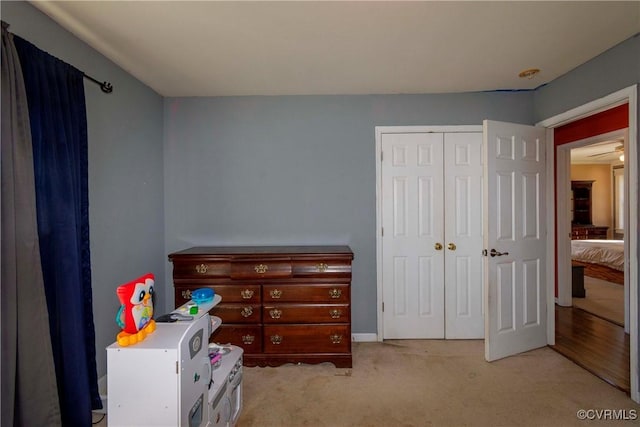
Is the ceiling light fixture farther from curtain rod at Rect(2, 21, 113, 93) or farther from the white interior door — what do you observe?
curtain rod at Rect(2, 21, 113, 93)

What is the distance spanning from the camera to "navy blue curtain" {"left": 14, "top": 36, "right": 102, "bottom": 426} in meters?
1.56

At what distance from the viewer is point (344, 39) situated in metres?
1.98

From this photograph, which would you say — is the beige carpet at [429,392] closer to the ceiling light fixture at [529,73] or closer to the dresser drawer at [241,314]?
the dresser drawer at [241,314]

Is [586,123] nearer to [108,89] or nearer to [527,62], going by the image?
[527,62]

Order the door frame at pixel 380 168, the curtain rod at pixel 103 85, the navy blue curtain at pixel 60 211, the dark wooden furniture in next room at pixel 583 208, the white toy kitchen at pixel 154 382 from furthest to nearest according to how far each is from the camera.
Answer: the dark wooden furniture in next room at pixel 583 208, the door frame at pixel 380 168, the curtain rod at pixel 103 85, the navy blue curtain at pixel 60 211, the white toy kitchen at pixel 154 382

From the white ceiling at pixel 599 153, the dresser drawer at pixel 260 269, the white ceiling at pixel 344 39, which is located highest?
the white ceiling at pixel 599 153

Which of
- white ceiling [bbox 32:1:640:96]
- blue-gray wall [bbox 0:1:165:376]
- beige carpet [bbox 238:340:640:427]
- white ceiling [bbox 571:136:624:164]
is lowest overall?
beige carpet [bbox 238:340:640:427]

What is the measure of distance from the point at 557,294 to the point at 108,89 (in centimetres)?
547

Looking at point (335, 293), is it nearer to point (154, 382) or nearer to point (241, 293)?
point (241, 293)

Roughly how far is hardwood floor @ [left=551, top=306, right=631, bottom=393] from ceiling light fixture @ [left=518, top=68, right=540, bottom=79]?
253 centimetres

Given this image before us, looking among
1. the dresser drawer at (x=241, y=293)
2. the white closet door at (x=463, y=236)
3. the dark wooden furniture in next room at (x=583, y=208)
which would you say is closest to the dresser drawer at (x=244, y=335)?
the dresser drawer at (x=241, y=293)

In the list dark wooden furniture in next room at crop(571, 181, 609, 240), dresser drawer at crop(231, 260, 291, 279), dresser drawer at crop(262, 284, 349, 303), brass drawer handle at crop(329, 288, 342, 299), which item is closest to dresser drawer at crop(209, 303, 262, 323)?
dresser drawer at crop(262, 284, 349, 303)

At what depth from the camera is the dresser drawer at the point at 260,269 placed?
2.49 m

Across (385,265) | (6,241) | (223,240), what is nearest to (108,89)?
(6,241)
